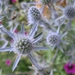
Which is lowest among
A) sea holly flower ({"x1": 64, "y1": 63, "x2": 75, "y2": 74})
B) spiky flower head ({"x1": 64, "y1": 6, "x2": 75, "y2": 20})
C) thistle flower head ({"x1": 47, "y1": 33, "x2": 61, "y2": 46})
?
sea holly flower ({"x1": 64, "y1": 63, "x2": 75, "y2": 74})

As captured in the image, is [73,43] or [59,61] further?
[59,61]

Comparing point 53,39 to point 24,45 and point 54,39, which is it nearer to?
point 54,39

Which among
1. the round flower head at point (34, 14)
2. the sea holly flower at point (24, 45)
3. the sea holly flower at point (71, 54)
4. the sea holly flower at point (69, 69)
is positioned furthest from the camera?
the sea holly flower at point (69, 69)

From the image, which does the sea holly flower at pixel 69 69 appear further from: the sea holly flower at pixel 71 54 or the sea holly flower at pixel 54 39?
the sea holly flower at pixel 54 39

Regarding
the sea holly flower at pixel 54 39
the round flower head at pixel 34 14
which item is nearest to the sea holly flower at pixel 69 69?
the sea holly flower at pixel 54 39

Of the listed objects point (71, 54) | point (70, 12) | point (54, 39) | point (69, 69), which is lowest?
point (69, 69)

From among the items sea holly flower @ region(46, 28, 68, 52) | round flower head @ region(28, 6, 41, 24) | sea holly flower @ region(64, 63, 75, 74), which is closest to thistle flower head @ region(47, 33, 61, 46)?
sea holly flower @ region(46, 28, 68, 52)

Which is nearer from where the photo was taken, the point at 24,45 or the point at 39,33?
the point at 24,45

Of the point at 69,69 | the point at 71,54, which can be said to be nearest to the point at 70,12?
the point at 71,54

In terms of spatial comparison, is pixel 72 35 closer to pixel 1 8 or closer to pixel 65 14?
pixel 65 14

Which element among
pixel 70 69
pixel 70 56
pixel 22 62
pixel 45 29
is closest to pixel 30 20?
pixel 45 29

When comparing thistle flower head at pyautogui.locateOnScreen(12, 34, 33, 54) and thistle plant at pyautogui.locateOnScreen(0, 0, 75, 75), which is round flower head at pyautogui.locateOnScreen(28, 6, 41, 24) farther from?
thistle flower head at pyautogui.locateOnScreen(12, 34, 33, 54)
